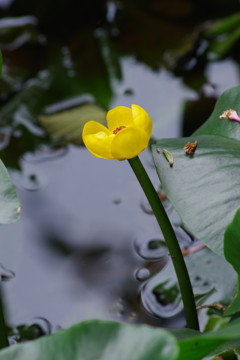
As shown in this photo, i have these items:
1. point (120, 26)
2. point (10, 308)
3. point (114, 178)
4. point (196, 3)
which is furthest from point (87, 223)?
point (196, 3)

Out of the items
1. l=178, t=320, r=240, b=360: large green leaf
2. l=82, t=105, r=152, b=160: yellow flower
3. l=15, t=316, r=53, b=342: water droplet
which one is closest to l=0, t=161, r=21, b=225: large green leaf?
l=82, t=105, r=152, b=160: yellow flower

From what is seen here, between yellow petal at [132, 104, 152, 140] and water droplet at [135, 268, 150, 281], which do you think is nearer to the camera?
yellow petal at [132, 104, 152, 140]

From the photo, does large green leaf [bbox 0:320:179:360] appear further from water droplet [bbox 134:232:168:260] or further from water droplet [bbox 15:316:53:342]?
water droplet [bbox 134:232:168:260]

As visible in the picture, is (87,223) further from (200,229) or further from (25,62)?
(25,62)

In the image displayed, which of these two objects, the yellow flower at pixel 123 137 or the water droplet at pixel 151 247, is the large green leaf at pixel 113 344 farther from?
the water droplet at pixel 151 247

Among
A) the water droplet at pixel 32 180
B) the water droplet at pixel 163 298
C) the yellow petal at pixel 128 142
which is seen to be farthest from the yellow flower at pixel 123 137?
the water droplet at pixel 32 180
